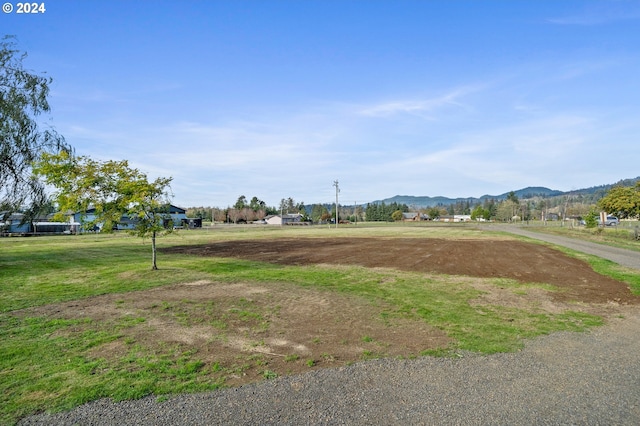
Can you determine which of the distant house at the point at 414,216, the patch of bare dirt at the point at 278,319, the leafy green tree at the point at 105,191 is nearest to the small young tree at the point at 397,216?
the distant house at the point at 414,216

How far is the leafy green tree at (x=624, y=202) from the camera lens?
38.6m

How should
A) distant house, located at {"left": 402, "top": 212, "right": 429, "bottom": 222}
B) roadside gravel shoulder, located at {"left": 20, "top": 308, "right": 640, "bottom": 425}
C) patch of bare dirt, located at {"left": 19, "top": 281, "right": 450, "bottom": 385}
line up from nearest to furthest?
roadside gravel shoulder, located at {"left": 20, "top": 308, "right": 640, "bottom": 425}, patch of bare dirt, located at {"left": 19, "top": 281, "right": 450, "bottom": 385}, distant house, located at {"left": 402, "top": 212, "right": 429, "bottom": 222}

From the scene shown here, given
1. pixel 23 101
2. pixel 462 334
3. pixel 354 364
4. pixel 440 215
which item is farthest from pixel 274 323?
pixel 440 215

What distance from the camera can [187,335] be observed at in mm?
7641

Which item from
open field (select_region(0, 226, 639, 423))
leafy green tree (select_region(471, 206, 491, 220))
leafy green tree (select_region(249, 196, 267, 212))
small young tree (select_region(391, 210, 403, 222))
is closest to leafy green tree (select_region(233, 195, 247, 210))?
leafy green tree (select_region(249, 196, 267, 212))

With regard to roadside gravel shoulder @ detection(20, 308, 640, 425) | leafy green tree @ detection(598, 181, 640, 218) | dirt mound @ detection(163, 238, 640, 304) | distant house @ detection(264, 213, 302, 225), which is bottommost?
dirt mound @ detection(163, 238, 640, 304)

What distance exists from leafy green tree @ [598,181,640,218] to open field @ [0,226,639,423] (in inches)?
1165

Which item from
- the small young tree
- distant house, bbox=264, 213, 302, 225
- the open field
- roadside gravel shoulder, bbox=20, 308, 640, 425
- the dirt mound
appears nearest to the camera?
roadside gravel shoulder, bbox=20, 308, 640, 425

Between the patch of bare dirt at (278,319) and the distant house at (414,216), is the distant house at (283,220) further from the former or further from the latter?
the patch of bare dirt at (278,319)

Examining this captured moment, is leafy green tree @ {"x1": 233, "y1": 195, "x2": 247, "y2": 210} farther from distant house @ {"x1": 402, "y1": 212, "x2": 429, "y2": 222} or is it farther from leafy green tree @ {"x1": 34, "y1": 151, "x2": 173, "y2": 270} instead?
leafy green tree @ {"x1": 34, "y1": 151, "x2": 173, "y2": 270}

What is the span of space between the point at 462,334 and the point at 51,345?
26.9 feet

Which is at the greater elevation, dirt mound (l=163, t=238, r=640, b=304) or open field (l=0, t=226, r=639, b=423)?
open field (l=0, t=226, r=639, b=423)

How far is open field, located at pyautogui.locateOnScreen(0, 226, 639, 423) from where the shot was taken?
570cm

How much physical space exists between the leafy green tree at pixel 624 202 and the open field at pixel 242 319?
2958 centimetres
